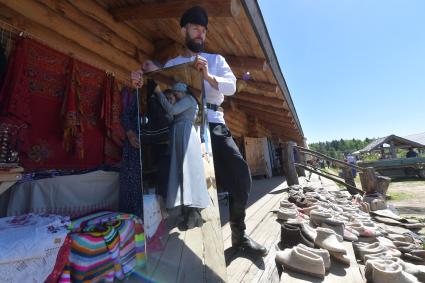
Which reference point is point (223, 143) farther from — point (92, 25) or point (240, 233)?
point (92, 25)

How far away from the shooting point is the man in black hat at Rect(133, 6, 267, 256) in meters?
2.12

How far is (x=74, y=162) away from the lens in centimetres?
266

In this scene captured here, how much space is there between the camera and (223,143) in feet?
7.13

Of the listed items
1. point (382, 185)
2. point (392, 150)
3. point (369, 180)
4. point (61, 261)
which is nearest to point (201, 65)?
point (61, 261)

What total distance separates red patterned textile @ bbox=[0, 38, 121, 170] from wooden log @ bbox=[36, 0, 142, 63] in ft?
1.59

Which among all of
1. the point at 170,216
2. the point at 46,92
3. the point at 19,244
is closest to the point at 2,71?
the point at 46,92

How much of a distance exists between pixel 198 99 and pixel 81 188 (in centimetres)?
137

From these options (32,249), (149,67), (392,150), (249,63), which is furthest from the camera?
(392,150)

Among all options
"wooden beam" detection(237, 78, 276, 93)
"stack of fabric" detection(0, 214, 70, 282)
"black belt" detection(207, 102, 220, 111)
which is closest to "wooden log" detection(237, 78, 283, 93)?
A: "wooden beam" detection(237, 78, 276, 93)

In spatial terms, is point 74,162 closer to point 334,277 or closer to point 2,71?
point 2,71

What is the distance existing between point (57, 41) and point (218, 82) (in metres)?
1.85

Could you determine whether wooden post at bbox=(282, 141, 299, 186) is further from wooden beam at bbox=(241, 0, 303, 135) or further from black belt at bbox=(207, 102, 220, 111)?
black belt at bbox=(207, 102, 220, 111)

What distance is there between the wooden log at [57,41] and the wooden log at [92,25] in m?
0.23

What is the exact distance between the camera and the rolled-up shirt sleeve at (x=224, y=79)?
214 cm
